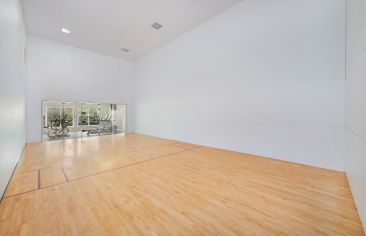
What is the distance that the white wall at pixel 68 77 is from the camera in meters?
6.47

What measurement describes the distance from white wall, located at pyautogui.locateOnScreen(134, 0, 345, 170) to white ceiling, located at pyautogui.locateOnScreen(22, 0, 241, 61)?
61 cm

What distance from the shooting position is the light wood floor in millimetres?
Result: 1615

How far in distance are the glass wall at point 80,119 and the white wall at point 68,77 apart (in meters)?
0.36

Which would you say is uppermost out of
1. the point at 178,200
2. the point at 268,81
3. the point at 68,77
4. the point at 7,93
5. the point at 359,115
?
the point at 68,77

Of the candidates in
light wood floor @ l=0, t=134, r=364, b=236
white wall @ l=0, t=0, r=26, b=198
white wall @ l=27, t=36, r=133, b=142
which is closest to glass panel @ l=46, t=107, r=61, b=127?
white wall @ l=27, t=36, r=133, b=142

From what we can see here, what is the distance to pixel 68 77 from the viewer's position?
7359mm

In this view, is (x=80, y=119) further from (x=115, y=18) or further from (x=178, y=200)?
(x=178, y=200)

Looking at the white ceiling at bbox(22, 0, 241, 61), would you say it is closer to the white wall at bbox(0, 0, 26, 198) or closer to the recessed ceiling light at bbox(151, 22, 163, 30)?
the recessed ceiling light at bbox(151, 22, 163, 30)

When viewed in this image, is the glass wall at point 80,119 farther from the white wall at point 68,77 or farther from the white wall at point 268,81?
the white wall at point 268,81

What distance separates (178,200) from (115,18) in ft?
20.0

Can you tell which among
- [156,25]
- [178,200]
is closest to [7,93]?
[178,200]

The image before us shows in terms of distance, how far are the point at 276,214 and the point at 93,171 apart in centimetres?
329

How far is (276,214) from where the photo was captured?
5.99 ft

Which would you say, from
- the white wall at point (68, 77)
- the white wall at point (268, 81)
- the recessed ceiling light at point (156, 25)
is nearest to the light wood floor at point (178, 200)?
the white wall at point (268, 81)
